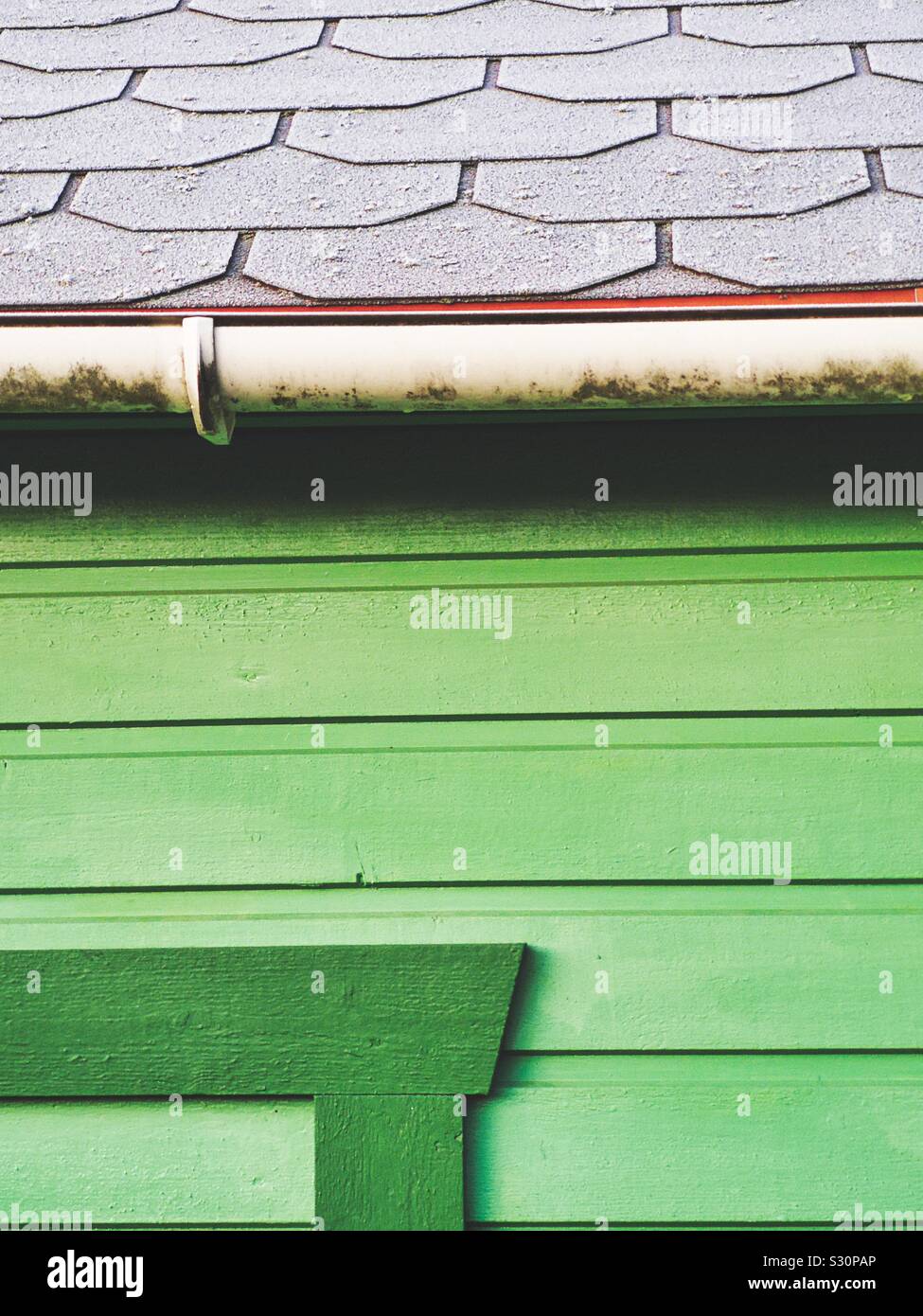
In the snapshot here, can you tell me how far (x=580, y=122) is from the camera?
67.6 inches

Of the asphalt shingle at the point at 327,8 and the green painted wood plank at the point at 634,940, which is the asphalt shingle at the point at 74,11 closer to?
the asphalt shingle at the point at 327,8

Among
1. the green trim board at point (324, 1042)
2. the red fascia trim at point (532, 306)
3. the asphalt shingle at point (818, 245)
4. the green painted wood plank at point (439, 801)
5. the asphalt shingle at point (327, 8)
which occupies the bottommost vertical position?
the green trim board at point (324, 1042)

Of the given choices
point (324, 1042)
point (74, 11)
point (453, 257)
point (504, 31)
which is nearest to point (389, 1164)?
point (324, 1042)

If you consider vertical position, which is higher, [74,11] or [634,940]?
[74,11]

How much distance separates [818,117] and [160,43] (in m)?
1.19

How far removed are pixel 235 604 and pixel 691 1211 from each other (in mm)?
1128

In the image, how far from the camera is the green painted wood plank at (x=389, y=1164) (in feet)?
5.05

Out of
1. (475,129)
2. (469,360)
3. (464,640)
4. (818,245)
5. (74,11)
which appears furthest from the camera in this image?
(74,11)

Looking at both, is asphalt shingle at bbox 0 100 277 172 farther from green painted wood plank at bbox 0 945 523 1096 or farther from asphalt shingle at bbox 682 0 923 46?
green painted wood plank at bbox 0 945 523 1096

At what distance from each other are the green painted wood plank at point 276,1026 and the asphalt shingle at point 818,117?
1325mm

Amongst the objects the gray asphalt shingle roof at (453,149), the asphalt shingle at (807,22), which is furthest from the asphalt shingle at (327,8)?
the asphalt shingle at (807,22)

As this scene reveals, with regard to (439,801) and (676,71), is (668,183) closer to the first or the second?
(676,71)

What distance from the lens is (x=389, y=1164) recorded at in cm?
154
